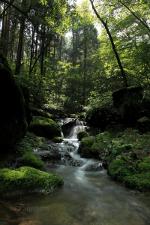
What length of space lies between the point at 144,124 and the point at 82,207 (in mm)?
9821

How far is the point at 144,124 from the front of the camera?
15430mm

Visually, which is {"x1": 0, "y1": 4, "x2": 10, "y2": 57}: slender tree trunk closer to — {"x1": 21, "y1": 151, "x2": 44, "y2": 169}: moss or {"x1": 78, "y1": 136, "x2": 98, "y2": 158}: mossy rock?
{"x1": 78, "y1": 136, "x2": 98, "y2": 158}: mossy rock

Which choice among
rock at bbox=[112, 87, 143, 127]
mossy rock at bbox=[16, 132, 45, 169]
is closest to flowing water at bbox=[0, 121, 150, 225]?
mossy rock at bbox=[16, 132, 45, 169]

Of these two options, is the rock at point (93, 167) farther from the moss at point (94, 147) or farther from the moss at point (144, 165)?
the moss at point (144, 165)

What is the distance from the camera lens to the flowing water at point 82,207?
18.4 feet

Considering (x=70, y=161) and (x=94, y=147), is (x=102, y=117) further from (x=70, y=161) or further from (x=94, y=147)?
(x=70, y=161)

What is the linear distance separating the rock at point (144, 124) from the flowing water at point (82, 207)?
7062mm

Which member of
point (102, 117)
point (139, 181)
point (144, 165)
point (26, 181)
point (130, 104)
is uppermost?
point (130, 104)

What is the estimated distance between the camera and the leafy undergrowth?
868 centimetres

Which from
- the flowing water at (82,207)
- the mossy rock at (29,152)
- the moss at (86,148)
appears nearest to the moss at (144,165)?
the flowing water at (82,207)

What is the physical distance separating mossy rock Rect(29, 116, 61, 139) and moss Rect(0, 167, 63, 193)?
742 centimetres

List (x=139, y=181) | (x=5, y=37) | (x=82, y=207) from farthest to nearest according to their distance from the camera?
(x=5, y=37) → (x=139, y=181) → (x=82, y=207)

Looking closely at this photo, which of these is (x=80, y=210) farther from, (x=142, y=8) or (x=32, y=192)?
(x=142, y=8)

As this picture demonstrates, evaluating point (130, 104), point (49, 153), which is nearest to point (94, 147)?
point (49, 153)
